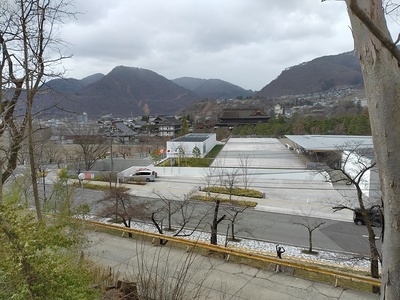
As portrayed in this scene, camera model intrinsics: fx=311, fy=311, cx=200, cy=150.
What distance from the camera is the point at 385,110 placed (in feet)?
5.37

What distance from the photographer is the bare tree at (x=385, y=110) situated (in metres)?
1.61

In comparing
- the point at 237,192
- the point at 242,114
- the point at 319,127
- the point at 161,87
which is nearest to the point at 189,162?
the point at 237,192

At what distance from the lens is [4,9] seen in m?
5.09

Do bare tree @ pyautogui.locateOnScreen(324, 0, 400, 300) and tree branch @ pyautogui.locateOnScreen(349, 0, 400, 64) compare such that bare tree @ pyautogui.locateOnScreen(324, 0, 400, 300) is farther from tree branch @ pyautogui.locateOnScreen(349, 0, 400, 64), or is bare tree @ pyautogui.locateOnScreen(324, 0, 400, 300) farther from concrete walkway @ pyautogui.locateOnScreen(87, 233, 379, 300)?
concrete walkway @ pyautogui.locateOnScreen(87, 233, 379, 300)

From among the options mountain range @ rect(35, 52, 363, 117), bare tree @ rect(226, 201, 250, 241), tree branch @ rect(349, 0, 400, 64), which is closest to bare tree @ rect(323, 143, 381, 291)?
bare tree @ rect(226, 201, 250, 241)

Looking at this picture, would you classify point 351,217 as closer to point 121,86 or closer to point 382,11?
point 382,11

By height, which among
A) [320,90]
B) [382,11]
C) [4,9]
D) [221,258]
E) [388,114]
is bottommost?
[221,258]

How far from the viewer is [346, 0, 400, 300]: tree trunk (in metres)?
1.61

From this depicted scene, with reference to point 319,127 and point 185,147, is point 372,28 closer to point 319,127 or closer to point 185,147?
point 185,147

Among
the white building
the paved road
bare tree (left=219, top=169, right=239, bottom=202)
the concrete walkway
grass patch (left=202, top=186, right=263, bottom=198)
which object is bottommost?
the paved road

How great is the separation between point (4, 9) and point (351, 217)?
47.6 ft

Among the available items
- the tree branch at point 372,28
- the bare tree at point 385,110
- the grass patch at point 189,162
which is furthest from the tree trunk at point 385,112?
the grass patch at point 189,162

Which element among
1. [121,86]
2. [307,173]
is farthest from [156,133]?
[121,86]

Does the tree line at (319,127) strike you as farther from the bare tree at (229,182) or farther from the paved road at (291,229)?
the paved road at (291,229)
